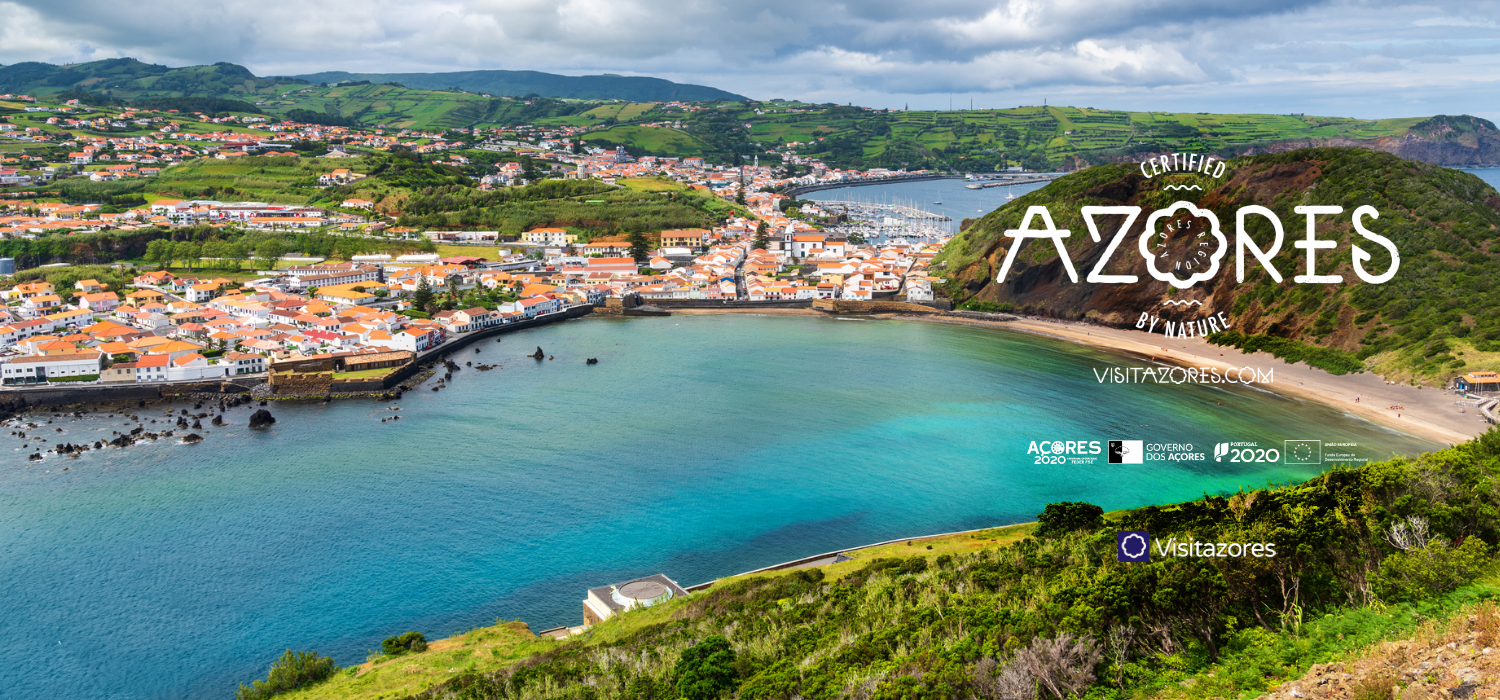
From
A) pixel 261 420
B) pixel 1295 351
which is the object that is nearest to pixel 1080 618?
pixel 261 420

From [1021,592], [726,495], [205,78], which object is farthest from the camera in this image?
[205,78]

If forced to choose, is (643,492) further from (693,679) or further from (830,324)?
(830,324)

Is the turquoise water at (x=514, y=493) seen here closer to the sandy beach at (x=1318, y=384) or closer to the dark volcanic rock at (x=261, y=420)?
the dark volcanic rock at (x=261, y=420)

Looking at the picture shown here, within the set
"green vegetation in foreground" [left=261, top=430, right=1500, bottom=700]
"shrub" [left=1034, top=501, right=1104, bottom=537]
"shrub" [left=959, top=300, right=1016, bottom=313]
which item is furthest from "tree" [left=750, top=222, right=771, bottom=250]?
"green vegetation in foreground" [left=261, top=430, right=1500, bottom=700]

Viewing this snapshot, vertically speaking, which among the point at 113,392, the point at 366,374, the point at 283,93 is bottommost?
the point at 113,392

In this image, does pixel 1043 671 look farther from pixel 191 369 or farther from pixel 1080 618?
pixel 191 369

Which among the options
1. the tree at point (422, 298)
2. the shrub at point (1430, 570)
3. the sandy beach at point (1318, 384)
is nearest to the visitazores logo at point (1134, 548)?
the shrub at point (1430, 570)

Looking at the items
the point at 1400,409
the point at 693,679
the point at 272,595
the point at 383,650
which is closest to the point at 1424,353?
the point at 1400,409
